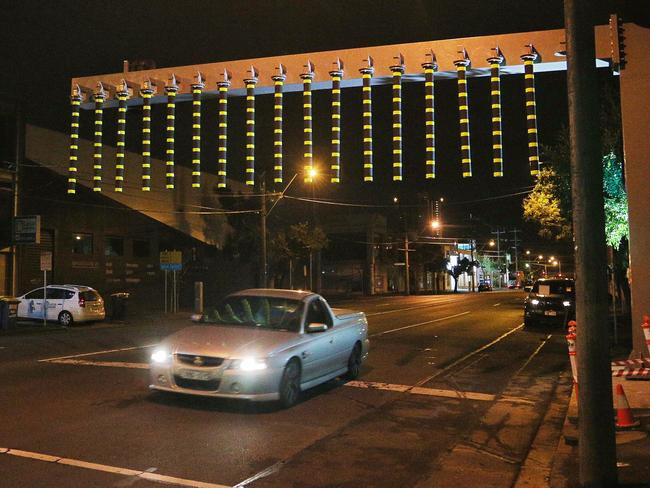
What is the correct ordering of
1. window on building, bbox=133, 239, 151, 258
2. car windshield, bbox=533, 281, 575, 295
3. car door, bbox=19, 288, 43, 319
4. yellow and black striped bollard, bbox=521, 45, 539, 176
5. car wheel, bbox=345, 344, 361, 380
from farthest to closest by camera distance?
1. window on building, bbox=133, 239, 151, 258
2. car door, bbox=19, 288, 43, 319
3. car windshield, bbox=533, 281, 575, 295
4. yellow and black striped bollard, bbox=521, 45, 539, 176
5. car wheel, bbox=345, 344, 361, 380

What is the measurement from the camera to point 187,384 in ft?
25.3

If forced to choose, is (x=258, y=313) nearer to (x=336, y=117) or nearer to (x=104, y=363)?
(x=104, y=363)

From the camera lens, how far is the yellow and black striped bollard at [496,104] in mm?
16062

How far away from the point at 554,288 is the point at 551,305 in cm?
95

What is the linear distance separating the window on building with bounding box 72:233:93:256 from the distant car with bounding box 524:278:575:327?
68.5 feet

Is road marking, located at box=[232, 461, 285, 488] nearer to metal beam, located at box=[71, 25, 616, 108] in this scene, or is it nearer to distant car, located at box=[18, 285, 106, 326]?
metal beam, located at box=[71, 25, 616, 108]

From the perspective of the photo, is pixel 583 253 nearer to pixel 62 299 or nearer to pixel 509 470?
pixel 509 470

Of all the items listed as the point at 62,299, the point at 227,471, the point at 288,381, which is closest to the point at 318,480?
the point at 227,471

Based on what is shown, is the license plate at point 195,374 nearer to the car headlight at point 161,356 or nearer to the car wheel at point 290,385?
the car headlight at point 161,356

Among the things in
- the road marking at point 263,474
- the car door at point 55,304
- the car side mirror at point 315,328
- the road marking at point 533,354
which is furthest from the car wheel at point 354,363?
the car door at point 55,304

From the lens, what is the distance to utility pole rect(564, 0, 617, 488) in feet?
15.7

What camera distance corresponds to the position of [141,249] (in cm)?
3409

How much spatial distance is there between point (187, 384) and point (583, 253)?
5.04 meters

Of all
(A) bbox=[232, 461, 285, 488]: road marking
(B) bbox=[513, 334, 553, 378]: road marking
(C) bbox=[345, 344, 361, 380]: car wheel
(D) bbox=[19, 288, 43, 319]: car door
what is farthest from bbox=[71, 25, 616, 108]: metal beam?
(A) bbox=[232, 461, 285, 488]: road marking
